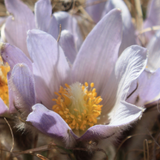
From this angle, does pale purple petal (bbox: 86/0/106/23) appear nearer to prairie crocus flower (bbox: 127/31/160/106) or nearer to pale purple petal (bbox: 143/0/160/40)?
pale purple petal (bbox: 143/0/160/40)

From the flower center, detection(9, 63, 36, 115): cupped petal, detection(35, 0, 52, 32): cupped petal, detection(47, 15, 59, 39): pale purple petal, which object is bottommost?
the flower center

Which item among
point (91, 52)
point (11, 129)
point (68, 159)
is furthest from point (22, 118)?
point (91, 52)

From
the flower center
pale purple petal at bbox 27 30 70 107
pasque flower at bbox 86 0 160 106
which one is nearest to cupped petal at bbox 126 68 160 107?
pasque flower at bbox 86 0 160 106

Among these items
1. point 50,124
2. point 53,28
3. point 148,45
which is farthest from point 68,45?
point 148,45

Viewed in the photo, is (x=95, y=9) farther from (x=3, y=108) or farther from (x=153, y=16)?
(x=3, y=108)

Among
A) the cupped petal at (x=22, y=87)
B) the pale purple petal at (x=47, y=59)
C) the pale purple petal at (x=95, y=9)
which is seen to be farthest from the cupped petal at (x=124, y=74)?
the pale purple petal at (x=95, y=9)

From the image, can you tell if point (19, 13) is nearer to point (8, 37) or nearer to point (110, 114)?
point (8, 37)
